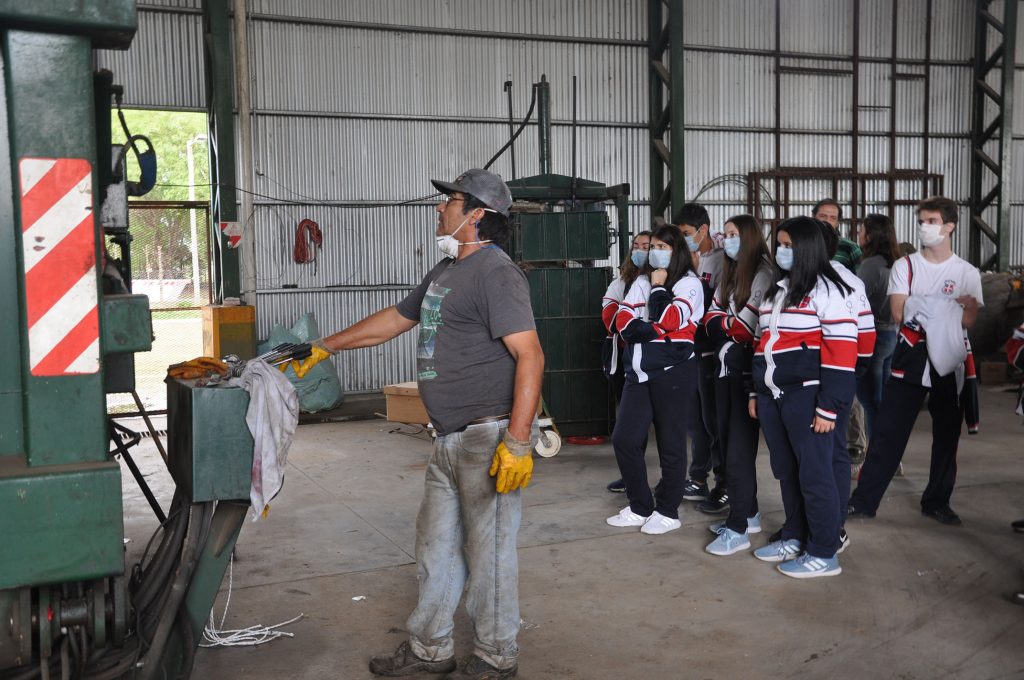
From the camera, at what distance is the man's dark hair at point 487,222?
10.6 ft

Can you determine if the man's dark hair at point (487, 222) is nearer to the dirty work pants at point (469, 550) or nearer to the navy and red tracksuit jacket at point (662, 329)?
the dirty work pants at point (469, 550)

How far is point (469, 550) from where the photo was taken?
3240mm

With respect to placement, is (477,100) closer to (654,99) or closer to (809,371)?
(654,99)

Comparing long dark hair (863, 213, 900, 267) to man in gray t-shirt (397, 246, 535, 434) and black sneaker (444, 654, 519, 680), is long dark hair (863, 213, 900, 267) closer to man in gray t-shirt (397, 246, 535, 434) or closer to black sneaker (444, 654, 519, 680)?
man in gray t-shirt (397, 246, 535, 434)

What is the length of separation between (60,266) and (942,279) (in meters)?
4.33

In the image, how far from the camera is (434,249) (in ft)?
34.4

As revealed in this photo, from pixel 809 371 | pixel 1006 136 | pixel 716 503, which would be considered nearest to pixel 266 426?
pixel 809 371

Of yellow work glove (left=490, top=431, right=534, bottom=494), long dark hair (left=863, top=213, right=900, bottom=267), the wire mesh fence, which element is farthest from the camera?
the wire mesh fence

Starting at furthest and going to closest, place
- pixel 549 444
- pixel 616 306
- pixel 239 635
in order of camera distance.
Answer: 1. pixel 549 444
2. pixel 616 306
3. pixel 239 635

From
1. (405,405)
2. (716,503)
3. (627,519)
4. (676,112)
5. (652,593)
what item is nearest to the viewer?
A: (652,593)

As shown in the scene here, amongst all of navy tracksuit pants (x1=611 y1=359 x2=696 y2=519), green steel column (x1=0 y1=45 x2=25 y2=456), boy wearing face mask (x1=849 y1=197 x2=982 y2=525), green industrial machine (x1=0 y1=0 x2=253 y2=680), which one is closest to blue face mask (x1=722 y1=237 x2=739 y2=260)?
navy tracksuit pants (x1=611 y1=359 x2=696 y2=519)

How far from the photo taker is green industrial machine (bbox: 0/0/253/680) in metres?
Result: 1.99

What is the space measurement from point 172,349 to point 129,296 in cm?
1221

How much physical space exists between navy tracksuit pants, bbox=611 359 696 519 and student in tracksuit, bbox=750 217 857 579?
58 centimetres
